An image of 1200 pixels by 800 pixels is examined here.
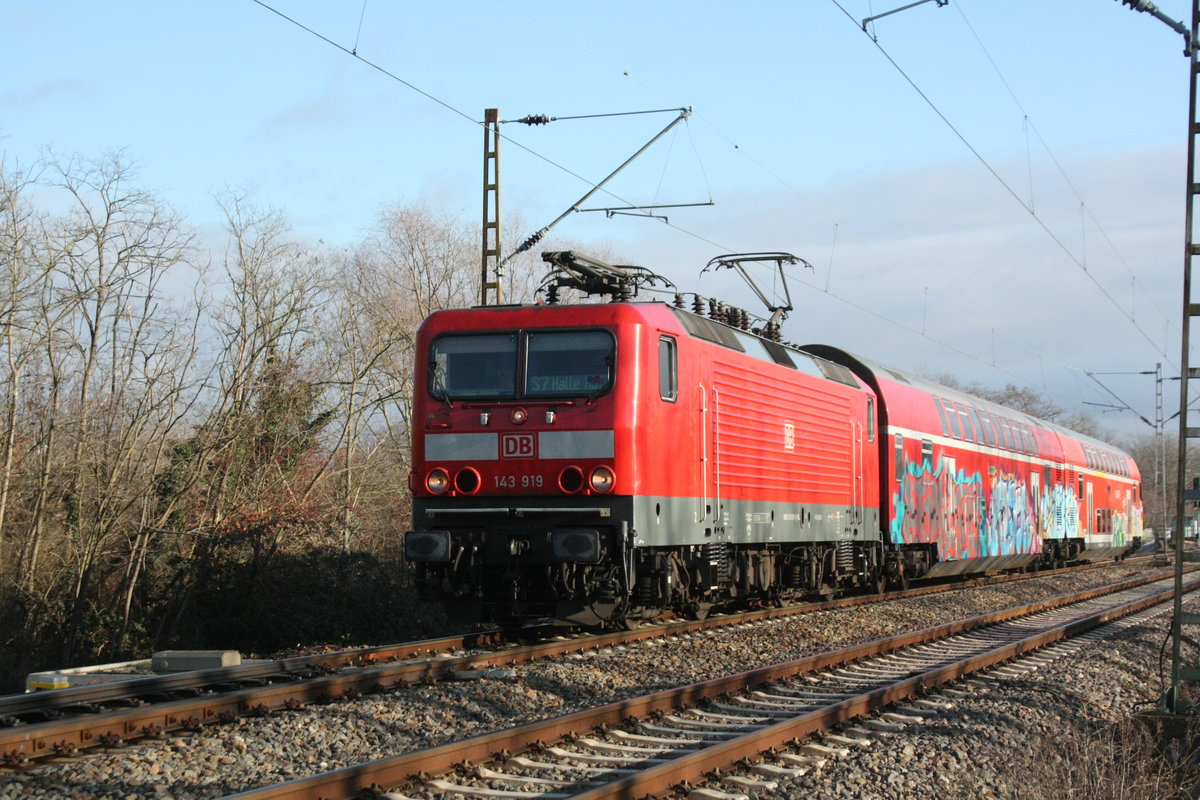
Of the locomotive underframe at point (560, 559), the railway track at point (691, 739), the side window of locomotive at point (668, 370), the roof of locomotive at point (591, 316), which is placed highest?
the roof of locomotive at point (591, 316)

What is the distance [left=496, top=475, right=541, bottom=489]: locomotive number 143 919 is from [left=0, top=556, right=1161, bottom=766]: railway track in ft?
5.30

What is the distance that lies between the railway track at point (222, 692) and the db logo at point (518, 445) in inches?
76.3

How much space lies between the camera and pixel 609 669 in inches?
448

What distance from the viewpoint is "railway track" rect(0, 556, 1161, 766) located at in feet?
24.3

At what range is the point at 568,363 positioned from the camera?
41.5 feet

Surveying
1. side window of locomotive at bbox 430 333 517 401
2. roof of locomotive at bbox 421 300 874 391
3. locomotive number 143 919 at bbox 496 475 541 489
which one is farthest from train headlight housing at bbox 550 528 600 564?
roof of locomotive at bbox 421 300 874 391

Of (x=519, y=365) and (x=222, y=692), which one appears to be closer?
(x=222, y=692)

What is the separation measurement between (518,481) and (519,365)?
1.21 meters

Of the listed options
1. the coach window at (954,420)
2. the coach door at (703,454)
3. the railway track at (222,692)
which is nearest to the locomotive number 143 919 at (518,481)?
the railway track at (222,692)

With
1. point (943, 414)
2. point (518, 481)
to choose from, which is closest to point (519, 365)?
point (518, 481)

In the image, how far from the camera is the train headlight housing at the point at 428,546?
12219 mm

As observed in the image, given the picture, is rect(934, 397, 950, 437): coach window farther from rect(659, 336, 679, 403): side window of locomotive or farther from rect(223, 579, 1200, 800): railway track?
rect(659, 336, 679, 403): side window of locomotive

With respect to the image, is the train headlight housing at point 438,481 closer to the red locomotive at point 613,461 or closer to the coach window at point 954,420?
the red locomotive at point 613,461

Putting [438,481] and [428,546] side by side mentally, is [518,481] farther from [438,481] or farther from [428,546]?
[428,546]
